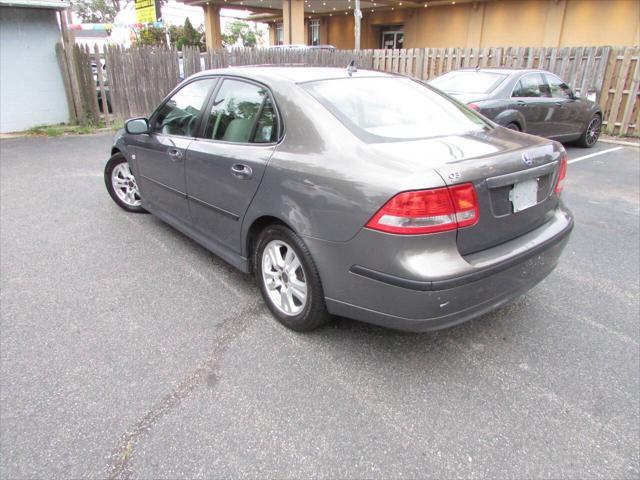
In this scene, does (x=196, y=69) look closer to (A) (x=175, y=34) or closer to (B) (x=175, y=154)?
(B) (x=175, y=154)

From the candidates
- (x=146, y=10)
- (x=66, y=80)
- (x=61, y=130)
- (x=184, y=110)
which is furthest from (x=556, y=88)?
(x=146, y=10)

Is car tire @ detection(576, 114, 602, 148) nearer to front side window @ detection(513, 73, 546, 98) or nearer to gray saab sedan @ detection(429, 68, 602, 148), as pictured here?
gray saab sedan @ detection(429, 68, 602, 148)

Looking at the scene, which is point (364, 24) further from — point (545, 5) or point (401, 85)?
point (401, 85)

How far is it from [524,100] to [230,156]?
21.2 feet

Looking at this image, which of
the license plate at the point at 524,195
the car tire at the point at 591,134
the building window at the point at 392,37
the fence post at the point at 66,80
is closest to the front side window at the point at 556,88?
the car tire at the point at 591,134

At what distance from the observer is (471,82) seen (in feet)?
26.2

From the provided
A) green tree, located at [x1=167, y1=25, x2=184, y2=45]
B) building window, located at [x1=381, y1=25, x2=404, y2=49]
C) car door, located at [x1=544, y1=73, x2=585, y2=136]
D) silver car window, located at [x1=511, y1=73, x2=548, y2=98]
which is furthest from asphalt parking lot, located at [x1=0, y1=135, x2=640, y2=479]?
green tree, located at [x1=167, y1=25, x2=184, y2=45]

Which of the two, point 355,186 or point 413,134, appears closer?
point 355,186

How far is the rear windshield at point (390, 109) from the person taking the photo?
2803 mm

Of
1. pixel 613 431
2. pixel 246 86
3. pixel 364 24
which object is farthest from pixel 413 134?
pixel 364 24

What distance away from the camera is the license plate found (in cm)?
256

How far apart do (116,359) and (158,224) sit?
2.42 meters

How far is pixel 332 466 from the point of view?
2.05 m

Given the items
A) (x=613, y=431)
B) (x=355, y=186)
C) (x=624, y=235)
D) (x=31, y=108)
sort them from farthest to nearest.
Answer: (x=31, y=108)
(x=624, y=235)
(x=355, y=186)
(x=613, y=431)
